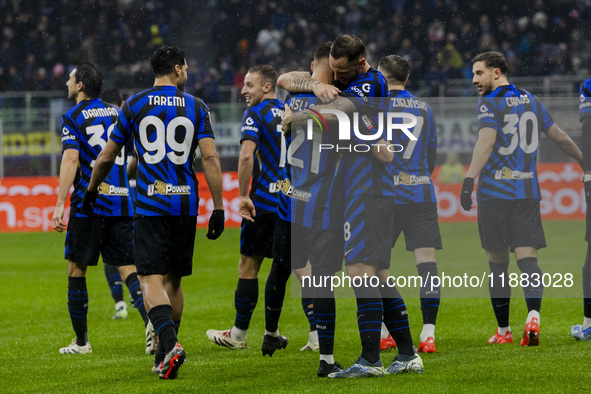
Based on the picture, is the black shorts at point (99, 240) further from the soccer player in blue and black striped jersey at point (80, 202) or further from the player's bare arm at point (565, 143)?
the player's bare arm at point (565, 143)

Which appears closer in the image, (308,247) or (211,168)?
(308,247)

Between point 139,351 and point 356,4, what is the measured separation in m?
19.0

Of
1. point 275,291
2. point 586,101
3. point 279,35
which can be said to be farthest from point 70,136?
point 279,35

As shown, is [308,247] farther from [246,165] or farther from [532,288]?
[532,288]

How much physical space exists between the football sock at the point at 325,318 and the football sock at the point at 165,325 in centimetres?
84

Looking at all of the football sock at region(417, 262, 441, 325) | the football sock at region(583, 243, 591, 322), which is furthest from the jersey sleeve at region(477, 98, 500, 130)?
the football sock at region(583, 243, 591, 322)

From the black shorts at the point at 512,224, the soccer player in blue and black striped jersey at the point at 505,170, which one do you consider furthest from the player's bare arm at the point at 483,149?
the black shorts at the point at 512,224

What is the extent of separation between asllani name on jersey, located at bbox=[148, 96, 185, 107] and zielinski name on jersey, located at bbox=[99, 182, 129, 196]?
1398mm

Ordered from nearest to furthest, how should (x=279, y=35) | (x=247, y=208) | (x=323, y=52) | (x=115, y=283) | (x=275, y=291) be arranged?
(x=323, y=52) → (x=247, y=208) → (x=275, y=291) → (x=115, y=283) → (x=279, y=35)

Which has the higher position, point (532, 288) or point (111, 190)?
point (111, 190)

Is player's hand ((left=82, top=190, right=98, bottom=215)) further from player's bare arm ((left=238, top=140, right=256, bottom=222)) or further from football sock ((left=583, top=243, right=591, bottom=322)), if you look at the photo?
football sock ((left=583, top=243, right=591, bottom=322))

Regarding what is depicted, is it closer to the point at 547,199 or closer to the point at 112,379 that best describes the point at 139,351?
the point at 112,379

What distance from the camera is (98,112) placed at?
21.7 ft

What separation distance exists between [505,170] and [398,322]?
1812 millimetres
